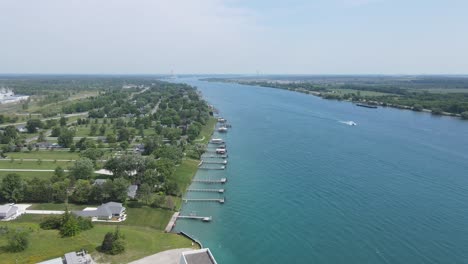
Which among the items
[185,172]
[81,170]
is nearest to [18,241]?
[81,170]

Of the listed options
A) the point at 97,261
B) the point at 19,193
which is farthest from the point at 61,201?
the point at 97,261

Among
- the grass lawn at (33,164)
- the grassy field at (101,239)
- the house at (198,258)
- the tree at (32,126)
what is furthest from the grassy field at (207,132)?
the house at (198,258)

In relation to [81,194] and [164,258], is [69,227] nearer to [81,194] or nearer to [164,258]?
[81,194]

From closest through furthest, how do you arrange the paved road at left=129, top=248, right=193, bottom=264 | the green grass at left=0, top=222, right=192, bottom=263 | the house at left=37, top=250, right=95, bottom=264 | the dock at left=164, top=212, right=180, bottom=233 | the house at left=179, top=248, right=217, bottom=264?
the house at left=179, top=248, right=217, bottom=264
the house at left=37, top=250, right=95, bottom=264
the green grass at left=0, top=222, right=192, bottom=263
the paved road at left=129, top=248, right=193, bottom=264
the dock at left=164, top=212, right=180, bottom=233

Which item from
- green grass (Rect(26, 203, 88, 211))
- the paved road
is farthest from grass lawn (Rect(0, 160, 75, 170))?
the paved road

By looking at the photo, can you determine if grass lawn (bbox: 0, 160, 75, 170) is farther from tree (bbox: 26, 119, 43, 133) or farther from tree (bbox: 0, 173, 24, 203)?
tree (bbox: 26, 119, 43, 133)

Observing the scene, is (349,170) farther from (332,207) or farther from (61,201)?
(61,201)
